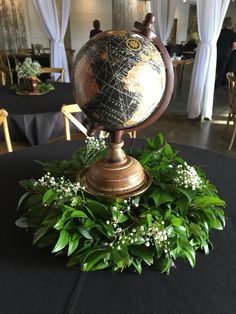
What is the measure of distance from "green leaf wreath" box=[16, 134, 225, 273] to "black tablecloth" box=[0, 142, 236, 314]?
0.03 meters

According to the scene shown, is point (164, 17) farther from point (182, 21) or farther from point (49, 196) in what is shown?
point (182, 21)

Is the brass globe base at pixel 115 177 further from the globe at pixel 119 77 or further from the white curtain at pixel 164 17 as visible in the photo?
the white curtain at pixel 164 17

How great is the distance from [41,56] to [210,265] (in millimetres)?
6023

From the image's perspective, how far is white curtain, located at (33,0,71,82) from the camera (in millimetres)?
4445

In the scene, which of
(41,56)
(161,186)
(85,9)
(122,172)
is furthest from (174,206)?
(85,9)

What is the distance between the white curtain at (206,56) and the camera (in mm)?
3680

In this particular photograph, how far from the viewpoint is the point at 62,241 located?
0.83 m

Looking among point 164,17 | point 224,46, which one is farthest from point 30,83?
point 224,46

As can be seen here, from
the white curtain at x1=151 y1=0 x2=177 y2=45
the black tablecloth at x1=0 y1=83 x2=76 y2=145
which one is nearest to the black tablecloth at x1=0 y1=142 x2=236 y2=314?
the black tablecloth at x1=0 y1=83 x2=76 y2=145

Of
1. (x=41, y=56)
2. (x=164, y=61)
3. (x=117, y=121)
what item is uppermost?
(x=164, y=61)

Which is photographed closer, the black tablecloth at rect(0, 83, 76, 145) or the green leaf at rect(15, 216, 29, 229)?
the green leaf at rect(15, 216, 29, 229)

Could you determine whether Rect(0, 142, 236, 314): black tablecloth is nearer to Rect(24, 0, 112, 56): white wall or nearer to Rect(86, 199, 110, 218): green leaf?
Rect(86, 199, 110, 218): green leaf

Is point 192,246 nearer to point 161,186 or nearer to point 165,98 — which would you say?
point 161,186

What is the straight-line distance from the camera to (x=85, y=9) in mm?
8570
